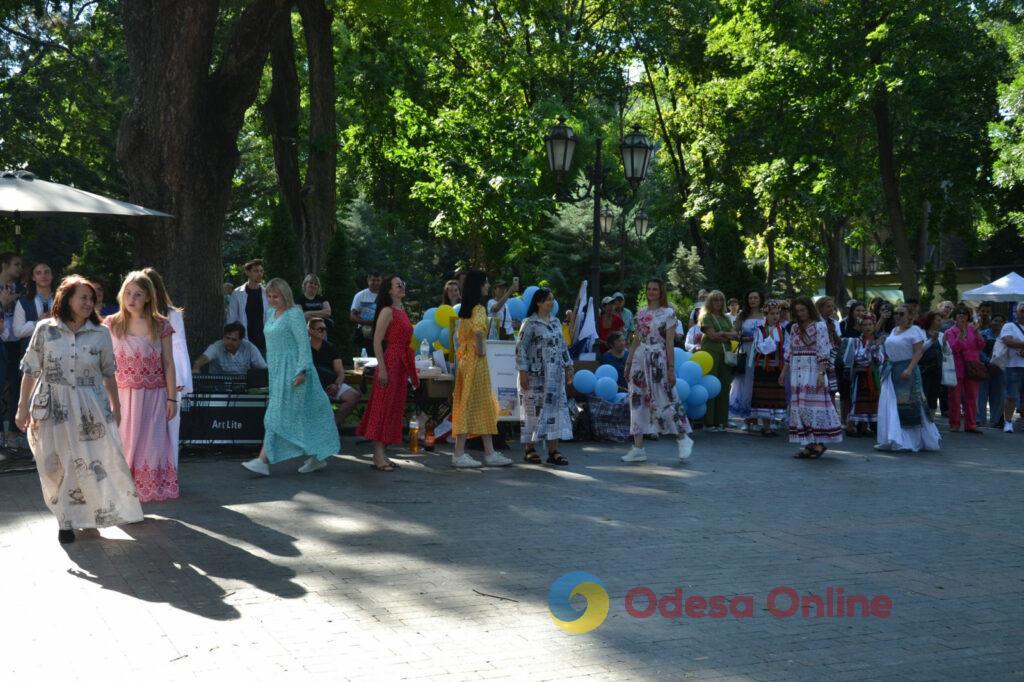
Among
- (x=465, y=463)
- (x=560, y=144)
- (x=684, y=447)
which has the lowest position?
(x=465, y=463)

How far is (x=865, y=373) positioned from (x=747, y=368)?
1.64 m

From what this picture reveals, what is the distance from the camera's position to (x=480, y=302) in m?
11.9

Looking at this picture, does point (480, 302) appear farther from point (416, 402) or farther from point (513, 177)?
point (513, 177)

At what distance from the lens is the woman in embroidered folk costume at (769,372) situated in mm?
15891

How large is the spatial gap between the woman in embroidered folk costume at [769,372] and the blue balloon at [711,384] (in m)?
0.70

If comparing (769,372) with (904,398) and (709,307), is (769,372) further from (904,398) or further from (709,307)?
(904,398)

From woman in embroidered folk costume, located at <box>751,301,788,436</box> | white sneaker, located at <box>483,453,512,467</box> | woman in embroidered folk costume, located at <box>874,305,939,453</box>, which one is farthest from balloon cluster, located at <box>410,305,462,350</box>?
woman in embroidered folk costume, located at <box>874,305,939,453</box>

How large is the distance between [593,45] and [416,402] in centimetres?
2831

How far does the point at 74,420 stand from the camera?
25.4 feet

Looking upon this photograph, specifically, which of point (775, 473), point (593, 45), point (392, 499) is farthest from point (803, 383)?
point (593, 45)

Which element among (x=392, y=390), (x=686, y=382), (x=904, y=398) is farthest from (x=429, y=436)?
(x=904, y=398)

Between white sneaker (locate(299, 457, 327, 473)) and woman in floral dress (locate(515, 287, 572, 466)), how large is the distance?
2208 millimetres

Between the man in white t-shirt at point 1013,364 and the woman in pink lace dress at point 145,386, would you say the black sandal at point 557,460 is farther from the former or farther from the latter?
the man in white t-shirt at point 1013,364

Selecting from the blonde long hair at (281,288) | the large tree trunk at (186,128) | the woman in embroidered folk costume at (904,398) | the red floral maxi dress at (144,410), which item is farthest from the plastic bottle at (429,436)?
the woman in embroidered folk costume at (904,398)
